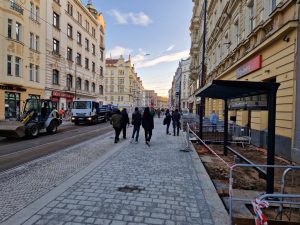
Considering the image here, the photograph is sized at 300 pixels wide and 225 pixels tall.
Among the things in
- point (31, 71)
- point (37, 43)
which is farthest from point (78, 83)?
point (31, 71)

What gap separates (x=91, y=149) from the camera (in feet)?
32.3

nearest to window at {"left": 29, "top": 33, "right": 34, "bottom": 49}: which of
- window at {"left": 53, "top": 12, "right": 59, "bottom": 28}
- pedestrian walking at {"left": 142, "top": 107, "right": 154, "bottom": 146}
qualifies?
window at {"left": 53, "top": 12, "right": 59, "bottom": 28}

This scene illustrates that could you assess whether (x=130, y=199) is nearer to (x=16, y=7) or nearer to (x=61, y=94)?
(x=16, y=7)

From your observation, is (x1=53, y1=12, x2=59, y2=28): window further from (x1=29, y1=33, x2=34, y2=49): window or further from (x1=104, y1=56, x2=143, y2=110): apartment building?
(x1=104, y1=56, x2=143, y2=110): apartment building

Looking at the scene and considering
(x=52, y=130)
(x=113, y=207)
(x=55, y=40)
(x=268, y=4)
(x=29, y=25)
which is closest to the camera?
(x=113, y=207)

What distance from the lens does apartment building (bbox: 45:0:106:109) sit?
30.1m

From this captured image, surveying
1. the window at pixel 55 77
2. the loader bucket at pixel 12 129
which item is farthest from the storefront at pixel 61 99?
the loader bucket at pixel 12 129

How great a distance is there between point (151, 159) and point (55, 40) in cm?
2850

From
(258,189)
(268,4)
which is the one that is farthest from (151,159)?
(268,4)

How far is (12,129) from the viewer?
1207cm

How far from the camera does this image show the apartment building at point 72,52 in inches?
1185

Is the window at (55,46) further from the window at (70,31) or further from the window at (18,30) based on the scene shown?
the window at (18,30)

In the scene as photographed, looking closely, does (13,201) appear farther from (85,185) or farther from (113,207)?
(113,207)

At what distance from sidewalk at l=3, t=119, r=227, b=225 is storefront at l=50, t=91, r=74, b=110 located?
26.1 metres
